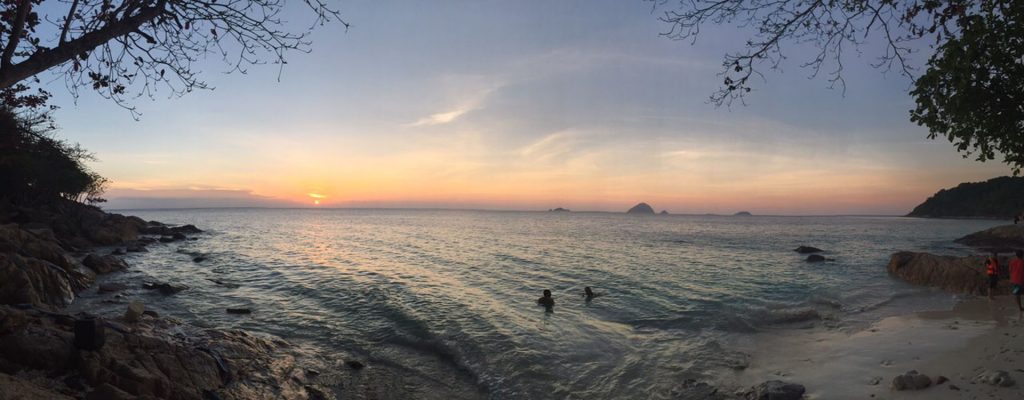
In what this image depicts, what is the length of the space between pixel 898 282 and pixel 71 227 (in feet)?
207

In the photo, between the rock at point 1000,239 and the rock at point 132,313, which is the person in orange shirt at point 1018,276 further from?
the rock at point 1000,239

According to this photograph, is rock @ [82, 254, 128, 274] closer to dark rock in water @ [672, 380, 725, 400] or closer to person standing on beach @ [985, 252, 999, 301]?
dark rock in water @ [672, 380, 725, 400]

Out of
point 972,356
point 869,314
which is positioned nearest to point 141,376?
point 972,356

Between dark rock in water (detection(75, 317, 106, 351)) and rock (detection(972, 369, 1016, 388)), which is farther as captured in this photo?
rock (detection(972, 369, 1016, 388))

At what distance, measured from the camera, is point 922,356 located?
1175 cm

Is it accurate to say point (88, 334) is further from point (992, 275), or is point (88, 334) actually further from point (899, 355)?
point (992, 275)

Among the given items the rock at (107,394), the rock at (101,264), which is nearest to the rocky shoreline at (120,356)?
the rock at (107,394)

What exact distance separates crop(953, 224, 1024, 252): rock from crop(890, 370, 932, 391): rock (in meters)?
56.2

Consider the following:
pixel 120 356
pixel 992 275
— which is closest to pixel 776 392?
pixel 120 356

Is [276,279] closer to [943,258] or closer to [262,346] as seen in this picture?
[262,346]

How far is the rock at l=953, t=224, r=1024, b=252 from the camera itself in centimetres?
5050

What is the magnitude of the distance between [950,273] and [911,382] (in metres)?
19.9

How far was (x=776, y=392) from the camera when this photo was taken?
32.5 feet

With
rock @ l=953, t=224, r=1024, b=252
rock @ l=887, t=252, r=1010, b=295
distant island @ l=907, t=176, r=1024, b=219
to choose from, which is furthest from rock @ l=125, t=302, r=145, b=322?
distant island @ l=907, t=176, r=1024, b=219
